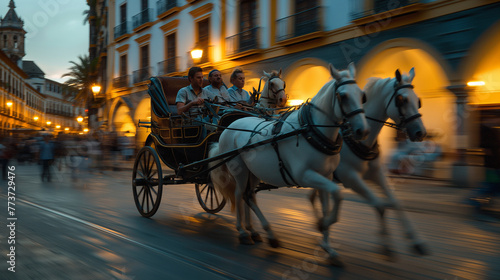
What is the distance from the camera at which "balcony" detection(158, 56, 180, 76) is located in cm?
2245

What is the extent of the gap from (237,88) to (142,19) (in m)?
20.9

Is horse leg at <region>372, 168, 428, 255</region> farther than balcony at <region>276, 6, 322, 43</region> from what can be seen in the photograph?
No

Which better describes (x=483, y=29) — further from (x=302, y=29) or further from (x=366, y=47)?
(x=302, y=29)

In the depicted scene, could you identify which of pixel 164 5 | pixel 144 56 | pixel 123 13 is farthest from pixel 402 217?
pixel 123 13

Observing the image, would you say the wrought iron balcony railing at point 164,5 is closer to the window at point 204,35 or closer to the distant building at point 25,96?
the window at point 204,35

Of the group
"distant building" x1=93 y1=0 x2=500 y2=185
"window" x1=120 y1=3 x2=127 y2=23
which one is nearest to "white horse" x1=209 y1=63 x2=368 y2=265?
"distant building" x1=93 y1=0 x2=500 y2=185

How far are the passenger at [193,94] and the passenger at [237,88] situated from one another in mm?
356

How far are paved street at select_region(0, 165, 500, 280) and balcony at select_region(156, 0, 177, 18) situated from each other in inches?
655

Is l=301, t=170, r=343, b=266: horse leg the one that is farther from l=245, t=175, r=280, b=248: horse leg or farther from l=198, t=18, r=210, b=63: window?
l=198, t=18, r=210, b=63: window

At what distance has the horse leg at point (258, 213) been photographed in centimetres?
482

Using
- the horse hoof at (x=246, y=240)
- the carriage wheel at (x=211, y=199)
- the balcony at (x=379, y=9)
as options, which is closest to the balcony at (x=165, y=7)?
the balcony at (x=379, y=9)

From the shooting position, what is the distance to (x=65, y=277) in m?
3.80

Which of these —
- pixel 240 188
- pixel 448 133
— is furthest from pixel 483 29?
pixel 240 188

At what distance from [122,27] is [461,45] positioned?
22425 mm
